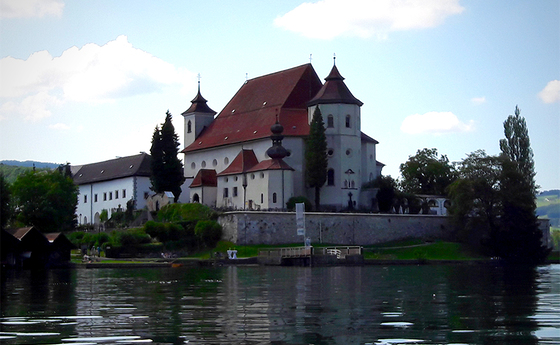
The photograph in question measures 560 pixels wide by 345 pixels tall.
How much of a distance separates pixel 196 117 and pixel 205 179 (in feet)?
33.4

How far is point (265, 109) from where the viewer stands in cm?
8138

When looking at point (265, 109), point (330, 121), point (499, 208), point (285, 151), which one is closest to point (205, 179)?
point (265, 109)

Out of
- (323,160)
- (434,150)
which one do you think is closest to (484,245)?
(323,160)

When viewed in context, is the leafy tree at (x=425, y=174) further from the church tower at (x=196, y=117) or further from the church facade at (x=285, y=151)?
the church tower at (x=196, y=117)

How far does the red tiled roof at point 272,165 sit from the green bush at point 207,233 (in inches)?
318

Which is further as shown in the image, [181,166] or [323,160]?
[181,166]

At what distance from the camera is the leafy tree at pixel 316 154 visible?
72938 mm

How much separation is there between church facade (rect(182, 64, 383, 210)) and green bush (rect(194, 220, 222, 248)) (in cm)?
632

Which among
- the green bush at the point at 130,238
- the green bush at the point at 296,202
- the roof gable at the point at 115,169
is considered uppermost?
the roof gable at the point at 115,169

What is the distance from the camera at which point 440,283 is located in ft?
107

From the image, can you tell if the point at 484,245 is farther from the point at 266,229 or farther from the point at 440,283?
the point at 440,283

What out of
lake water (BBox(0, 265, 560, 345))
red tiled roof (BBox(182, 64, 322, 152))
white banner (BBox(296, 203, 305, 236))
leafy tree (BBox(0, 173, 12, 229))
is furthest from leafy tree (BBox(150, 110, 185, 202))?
lake water (BBox(0, 265, 560, 345))

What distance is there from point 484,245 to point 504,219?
104 inches

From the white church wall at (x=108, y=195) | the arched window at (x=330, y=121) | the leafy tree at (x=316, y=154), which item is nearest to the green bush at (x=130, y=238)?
the leafy tree at (x=316, y=154)
